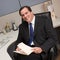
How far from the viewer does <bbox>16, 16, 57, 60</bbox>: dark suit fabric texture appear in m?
2.30

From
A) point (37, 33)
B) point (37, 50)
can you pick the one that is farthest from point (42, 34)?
point (37, 50)

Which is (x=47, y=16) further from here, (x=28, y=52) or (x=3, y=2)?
(x=3, y=2)

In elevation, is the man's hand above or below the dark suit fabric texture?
below

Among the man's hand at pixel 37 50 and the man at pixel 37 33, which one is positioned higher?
the man at pixel 37 33

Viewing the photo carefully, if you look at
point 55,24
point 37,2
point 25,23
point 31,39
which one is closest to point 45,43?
point 31,39

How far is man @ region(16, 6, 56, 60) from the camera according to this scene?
229 cm

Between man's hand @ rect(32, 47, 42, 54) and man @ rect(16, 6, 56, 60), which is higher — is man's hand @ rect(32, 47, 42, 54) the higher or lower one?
the lower one

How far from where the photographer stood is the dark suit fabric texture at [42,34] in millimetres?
2301

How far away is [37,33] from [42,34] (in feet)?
0.24

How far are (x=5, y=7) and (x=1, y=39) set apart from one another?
0.68 m

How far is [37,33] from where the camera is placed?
7.98 feet

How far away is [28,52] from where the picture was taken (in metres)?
2.21

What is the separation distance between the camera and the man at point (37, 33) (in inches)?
90.2

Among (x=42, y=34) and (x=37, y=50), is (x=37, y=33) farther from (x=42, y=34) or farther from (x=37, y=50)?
(x=37, y=50)
